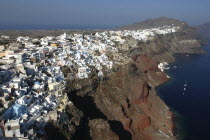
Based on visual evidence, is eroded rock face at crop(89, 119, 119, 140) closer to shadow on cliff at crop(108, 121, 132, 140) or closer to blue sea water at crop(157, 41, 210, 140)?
shadow on cliff at crop(108, 121, 132, 140)

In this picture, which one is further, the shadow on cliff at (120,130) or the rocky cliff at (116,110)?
the shadow on cliff at (120,130)

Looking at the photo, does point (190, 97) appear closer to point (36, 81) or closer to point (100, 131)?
point (100, 131)

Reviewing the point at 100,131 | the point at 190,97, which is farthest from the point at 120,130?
the point at 190,97

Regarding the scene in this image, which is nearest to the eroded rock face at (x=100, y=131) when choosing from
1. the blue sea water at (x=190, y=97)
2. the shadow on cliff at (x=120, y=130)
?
the shadow on cliff at (x=120, y=130)

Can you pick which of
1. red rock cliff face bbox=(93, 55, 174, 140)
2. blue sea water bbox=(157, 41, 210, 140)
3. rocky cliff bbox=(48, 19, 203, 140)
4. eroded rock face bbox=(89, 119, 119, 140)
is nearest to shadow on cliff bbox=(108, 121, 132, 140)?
rocky cliff bbox=(48, 19, 203, 140)

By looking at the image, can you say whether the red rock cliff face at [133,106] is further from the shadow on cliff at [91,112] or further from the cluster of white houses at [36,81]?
the cluster of white houses at [36,81]

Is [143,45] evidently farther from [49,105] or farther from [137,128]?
[49,105]
